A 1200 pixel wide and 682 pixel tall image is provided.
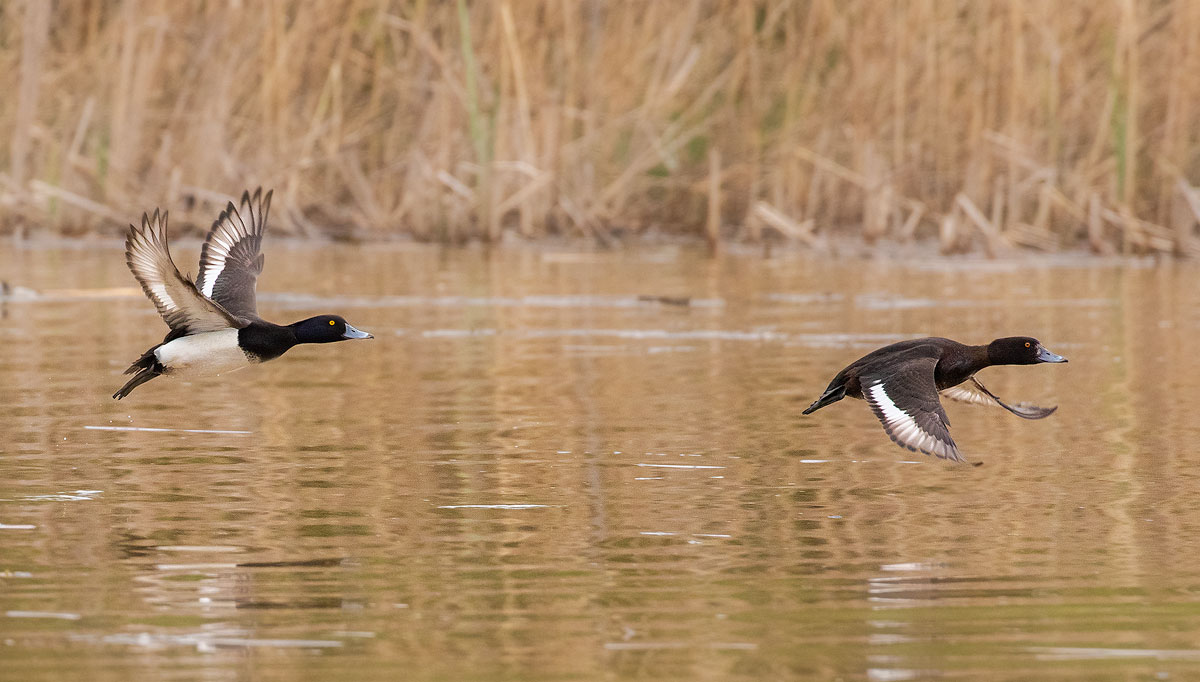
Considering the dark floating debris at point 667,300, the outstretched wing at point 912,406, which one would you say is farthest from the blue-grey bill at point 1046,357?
the dark floating debris at point 667,300

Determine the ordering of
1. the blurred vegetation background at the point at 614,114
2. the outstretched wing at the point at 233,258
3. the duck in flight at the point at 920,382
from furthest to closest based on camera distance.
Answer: the blurred vegetation background at the point at 614,114
the outstretched wing at the point at 233,258
the duck in flight at the point at 920,382

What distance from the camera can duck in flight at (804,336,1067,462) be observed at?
7.14m

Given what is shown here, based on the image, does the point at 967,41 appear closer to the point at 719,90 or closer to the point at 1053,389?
the point at 719,90

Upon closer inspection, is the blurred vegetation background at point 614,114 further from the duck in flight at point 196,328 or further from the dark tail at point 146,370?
the dark tail at point 146,370

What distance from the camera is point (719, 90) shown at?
70.8ft

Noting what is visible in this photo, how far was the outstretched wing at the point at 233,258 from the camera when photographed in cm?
927

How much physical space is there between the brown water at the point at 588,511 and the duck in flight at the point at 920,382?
0.29 m

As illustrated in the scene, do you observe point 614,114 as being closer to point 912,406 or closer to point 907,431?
point 912,406

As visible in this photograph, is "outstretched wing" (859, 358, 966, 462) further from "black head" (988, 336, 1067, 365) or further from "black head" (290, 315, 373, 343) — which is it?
"black head" (290, 315, 373, 343)

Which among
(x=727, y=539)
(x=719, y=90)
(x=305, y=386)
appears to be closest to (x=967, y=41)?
Answer: (x=719, y=90)

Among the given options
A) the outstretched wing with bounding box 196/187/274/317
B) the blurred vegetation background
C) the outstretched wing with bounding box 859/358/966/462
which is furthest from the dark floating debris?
the outstretched wing with bounding box 859/358/966/462

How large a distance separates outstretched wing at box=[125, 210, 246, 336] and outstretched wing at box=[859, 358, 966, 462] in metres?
2.64

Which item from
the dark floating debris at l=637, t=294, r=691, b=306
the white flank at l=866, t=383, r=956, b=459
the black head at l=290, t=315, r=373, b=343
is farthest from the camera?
the dark floating debris at l=637, t=294, r=691, b=306

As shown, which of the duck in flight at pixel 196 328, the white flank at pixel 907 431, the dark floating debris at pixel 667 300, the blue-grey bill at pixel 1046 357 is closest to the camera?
the white flank at pixel 907 431
